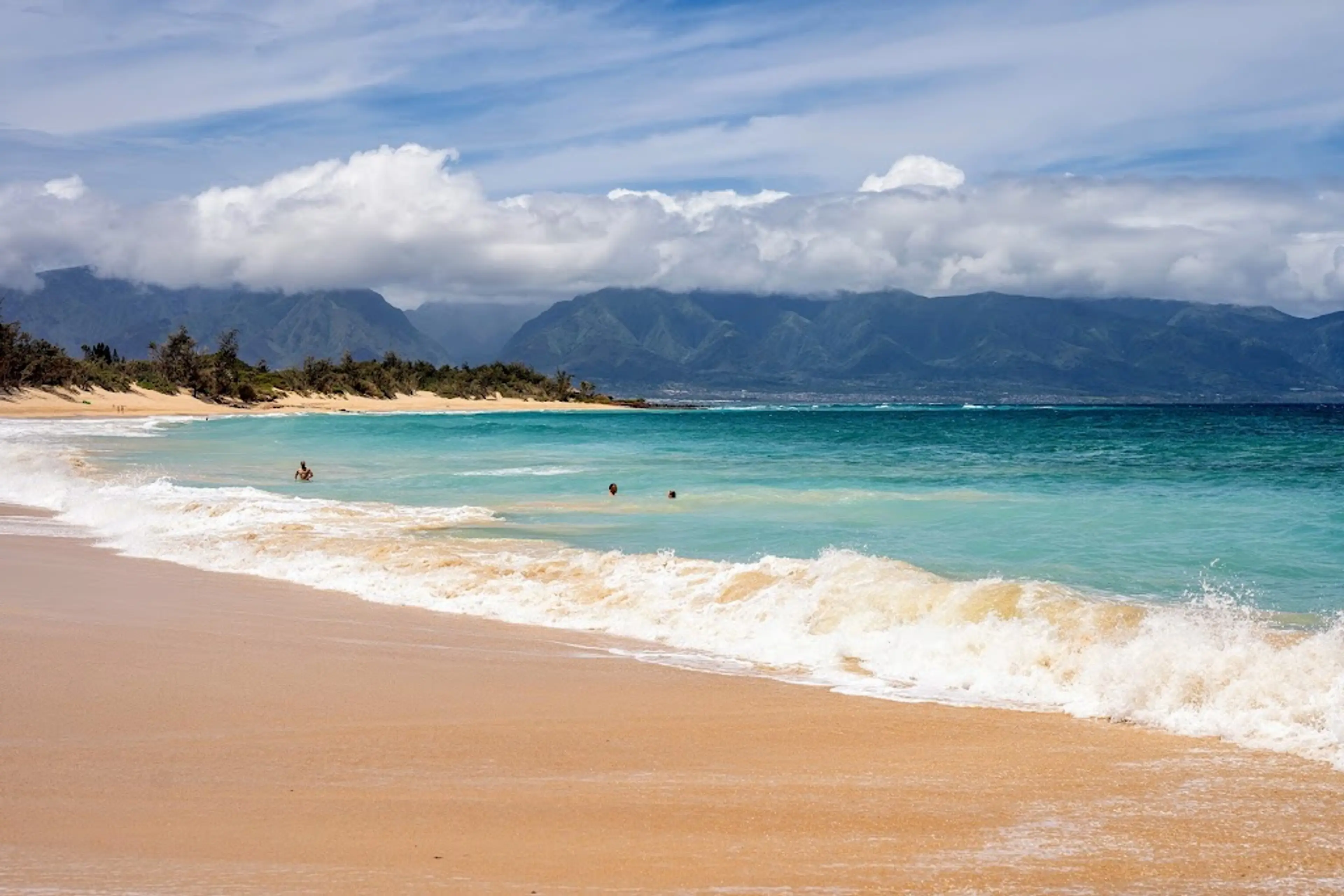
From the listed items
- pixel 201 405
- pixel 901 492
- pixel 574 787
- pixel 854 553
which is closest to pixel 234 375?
pixel 201 405

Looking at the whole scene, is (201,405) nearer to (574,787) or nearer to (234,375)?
(234,375)

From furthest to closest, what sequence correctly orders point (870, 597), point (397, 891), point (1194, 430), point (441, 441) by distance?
point (1194, 430), point (441, 441), point (870, 597), point (397, 891)

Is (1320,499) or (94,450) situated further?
(94,450)

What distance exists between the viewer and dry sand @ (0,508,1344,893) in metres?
4.66

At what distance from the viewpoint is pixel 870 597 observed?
1098 cm

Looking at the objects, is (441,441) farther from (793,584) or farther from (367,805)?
(367,805)

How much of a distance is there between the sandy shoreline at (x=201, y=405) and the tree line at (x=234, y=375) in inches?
38.4

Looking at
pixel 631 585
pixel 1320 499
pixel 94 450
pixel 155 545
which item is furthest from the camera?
pixel 94 450

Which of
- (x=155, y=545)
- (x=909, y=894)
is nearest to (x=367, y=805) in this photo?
(x=909, y=894)

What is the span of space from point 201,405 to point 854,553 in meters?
89.8

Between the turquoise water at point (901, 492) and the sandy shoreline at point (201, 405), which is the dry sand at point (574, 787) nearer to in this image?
the turquoise water at point (901, 492)

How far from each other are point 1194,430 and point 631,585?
199ft

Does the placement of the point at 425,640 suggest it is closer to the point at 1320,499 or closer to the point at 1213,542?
the point at 1213,542

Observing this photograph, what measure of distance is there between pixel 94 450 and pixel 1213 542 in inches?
1366
